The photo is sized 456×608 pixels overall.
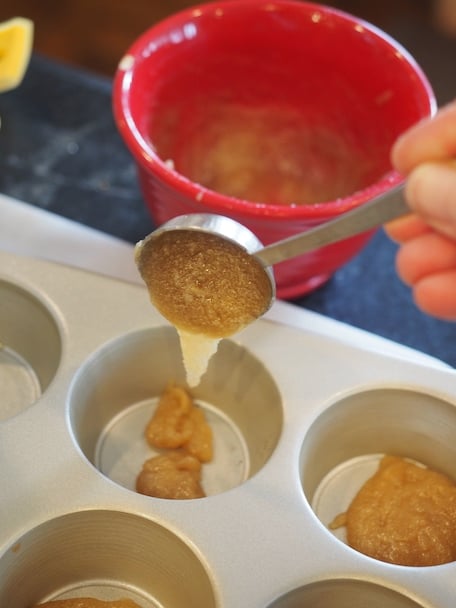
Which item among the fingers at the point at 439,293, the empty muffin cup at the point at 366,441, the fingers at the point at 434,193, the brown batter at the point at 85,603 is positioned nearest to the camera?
the fingers at the point at 434,193

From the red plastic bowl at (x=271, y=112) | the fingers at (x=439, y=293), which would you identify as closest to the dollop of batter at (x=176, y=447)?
the red plastic bowl at (x=271, y=112)

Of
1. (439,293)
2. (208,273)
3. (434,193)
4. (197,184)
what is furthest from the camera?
(197,184)

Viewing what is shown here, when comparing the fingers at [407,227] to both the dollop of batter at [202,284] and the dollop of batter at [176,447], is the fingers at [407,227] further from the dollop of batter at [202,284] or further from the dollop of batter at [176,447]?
the dollop of batter at [176,447]

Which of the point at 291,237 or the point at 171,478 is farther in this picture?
the point at 171,478

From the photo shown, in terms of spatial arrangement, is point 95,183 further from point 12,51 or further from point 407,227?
point 407,227

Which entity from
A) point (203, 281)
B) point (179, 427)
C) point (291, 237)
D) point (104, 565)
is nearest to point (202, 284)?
point (203, 281)

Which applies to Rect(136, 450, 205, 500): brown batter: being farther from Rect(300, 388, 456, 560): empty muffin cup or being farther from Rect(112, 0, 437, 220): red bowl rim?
Rect(112, 0, 437, 220): red bowl rim

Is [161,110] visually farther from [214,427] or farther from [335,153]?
[214,427]
